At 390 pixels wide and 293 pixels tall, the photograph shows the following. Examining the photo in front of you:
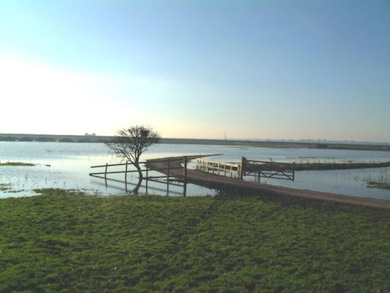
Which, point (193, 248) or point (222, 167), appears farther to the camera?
point (222, 167)

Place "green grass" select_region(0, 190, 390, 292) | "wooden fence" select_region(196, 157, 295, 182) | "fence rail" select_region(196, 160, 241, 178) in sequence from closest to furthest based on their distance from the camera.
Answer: "green grass" select_region(0, 190, 390, 292) → "wooden fence" select_region(196, 157, 295, 182) → "fence rail" select_region(196, 160, 241, 178)

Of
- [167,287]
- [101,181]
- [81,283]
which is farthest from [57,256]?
[101,181]

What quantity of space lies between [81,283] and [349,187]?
98.1 feet

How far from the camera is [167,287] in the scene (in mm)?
8789

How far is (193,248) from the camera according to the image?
1160cm

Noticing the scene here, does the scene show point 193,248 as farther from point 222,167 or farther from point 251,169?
point 222,167

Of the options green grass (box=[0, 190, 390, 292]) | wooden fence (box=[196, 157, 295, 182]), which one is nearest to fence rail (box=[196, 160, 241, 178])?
wooden fence (box=[196, 157, 295, 182])

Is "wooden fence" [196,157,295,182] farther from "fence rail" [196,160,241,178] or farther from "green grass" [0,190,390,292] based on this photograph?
"green grass" [0,190,390,292]

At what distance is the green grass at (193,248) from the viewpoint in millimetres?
8961

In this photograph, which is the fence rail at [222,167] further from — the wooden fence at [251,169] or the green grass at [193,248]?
the green grass at [193,248]

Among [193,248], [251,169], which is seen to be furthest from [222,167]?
[193,248]

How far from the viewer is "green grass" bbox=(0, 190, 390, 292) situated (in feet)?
29.4

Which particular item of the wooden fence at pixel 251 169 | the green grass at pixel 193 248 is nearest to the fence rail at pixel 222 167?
the wooden fence at pixel 251 169

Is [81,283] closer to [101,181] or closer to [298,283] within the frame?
[298,283]
